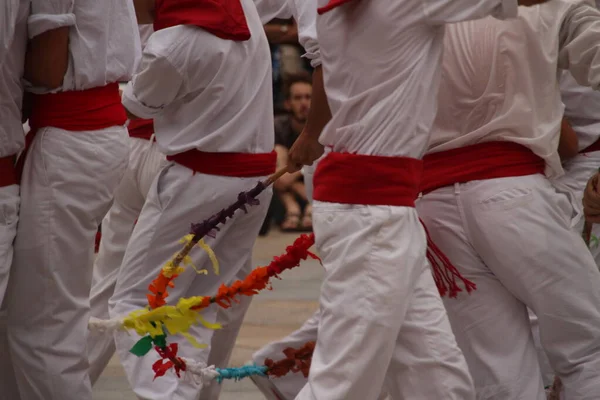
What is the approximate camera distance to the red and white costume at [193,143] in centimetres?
479

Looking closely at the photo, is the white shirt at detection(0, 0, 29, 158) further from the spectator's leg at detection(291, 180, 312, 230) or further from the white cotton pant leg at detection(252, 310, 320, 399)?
the spectator's leg at detection(291, 180, 312, 230)

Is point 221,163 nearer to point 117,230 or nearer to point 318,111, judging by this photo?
point 318,111

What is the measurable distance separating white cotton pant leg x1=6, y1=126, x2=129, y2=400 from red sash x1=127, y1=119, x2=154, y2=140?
1104mm

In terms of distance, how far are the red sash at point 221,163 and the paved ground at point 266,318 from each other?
117 centimetres

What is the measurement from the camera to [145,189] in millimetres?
5449

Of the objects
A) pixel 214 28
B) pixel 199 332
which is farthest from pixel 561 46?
pixel 199 332

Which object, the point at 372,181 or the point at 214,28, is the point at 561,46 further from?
the point at 214,28

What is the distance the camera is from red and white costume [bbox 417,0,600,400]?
414 centimetres

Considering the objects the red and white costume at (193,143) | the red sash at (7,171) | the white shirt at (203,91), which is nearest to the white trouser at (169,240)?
the red and white costume at (193,143)

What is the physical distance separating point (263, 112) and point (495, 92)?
1136mm

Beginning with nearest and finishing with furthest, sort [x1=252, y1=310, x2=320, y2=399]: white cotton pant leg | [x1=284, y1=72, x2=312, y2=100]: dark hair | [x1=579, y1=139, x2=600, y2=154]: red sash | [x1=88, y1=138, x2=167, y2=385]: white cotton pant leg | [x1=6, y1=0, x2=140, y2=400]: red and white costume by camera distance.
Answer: [x1=6, y1=0, x2=140, y2=400]: red and white costume < [x1=252, y1=310, x2=320, y2=399]: white cotton pant leg < [x1=579, y1=139, x2=600, y2=154]: red sash < [x1=88, y1=138, x2=167, y2=385]: white cotton pant leg < [x1=284, y1=72, x2=312, y2=100]: dark hair

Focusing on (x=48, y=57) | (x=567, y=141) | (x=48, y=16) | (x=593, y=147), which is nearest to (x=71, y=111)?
(x=48, y=57)

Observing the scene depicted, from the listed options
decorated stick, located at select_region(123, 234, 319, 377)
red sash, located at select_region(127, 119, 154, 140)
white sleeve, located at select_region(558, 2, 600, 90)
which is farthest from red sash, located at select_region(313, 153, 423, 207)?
red sash, located at select_region(127, 119, 154, 140)

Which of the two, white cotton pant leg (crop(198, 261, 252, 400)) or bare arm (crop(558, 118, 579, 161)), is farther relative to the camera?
white cotton pant leg (crop(198, 261, 252, 400))
